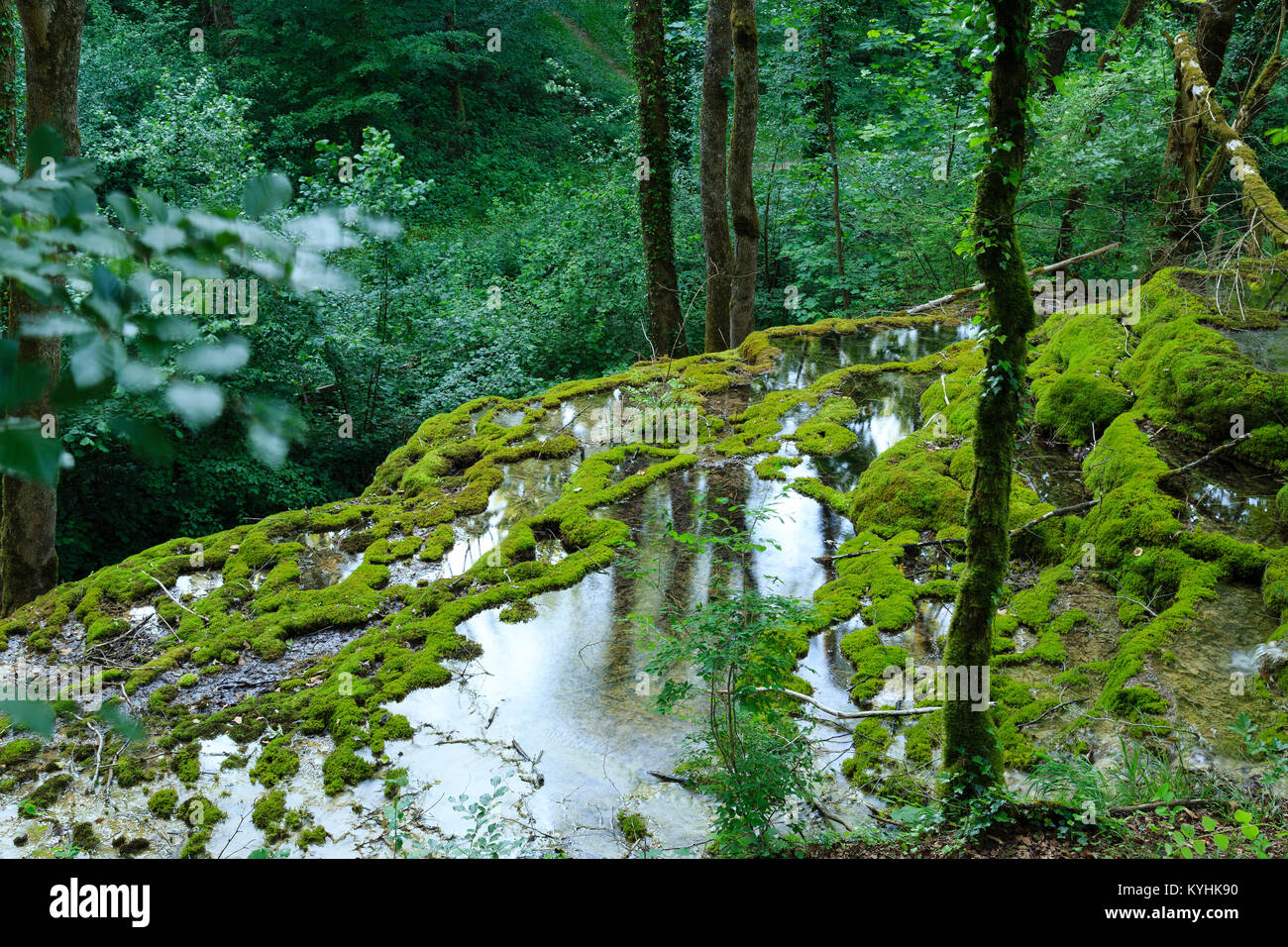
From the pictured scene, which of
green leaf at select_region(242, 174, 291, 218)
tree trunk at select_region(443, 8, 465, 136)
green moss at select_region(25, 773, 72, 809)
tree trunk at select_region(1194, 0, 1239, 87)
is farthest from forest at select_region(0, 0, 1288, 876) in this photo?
tree trunk at select_region(443, 8, 465, 136)

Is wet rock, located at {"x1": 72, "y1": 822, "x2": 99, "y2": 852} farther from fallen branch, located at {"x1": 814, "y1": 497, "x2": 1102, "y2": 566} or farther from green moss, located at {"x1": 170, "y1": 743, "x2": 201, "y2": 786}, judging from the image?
fallen branch, located at {"x1": 814, "y1": 497, "x2": 1102, "y2": 566}

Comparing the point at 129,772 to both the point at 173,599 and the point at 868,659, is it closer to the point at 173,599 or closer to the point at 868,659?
the point at 173,599

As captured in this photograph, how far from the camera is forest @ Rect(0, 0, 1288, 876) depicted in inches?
122

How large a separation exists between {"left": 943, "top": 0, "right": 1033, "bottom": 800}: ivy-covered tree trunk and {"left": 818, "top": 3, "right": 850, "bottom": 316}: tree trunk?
955cm

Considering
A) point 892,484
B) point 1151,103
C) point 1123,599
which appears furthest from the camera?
point 1151,103

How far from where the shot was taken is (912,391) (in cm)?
821

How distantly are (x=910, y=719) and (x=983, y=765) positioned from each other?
819 mm

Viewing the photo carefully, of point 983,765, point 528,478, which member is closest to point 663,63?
point 528,478

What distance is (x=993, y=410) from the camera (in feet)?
11.1

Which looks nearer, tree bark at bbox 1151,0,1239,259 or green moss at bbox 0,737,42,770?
green moss at bbox 0,737,42,770

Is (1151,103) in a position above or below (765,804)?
above

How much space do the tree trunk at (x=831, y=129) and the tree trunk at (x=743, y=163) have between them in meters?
3.20

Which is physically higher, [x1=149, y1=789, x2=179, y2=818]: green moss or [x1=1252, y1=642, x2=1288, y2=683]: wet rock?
[x1=1252, y1=642, x2=1288, y2=683]: wet rock

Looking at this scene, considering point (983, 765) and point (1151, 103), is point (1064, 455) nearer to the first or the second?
point (983, 765)
